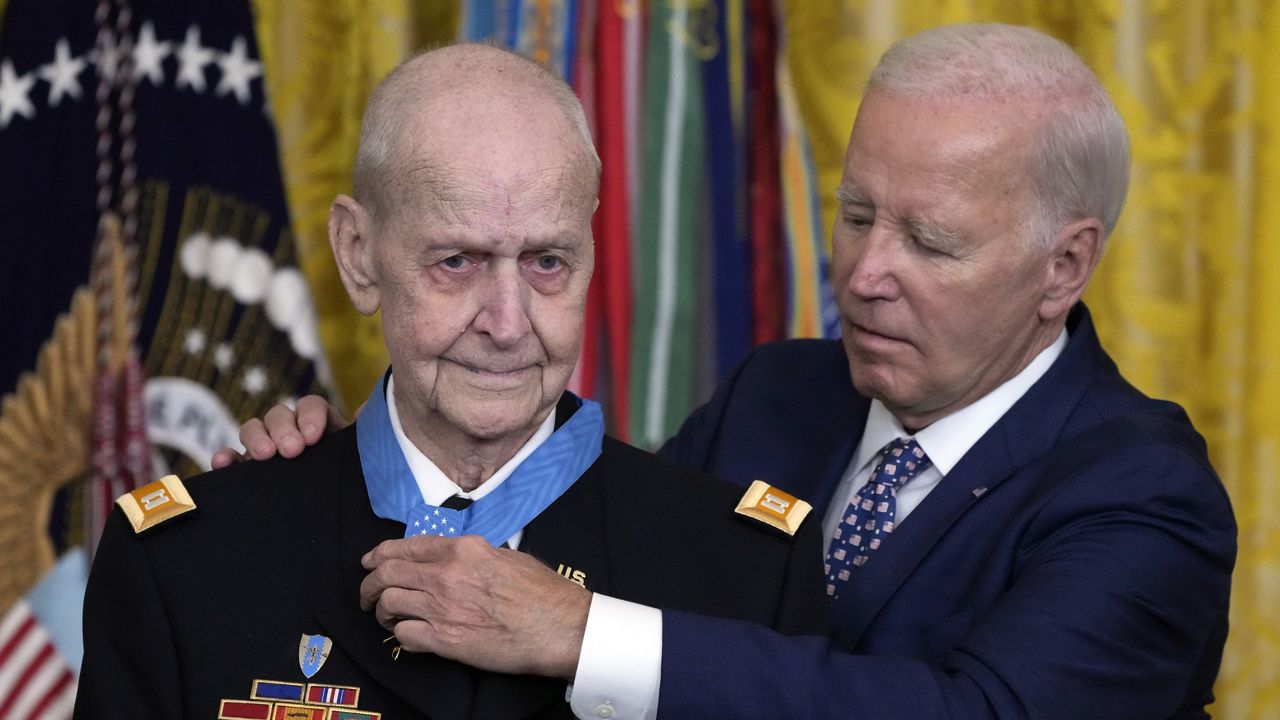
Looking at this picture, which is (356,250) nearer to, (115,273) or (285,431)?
(285,431)

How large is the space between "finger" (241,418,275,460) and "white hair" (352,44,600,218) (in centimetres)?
37

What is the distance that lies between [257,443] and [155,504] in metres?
0.18

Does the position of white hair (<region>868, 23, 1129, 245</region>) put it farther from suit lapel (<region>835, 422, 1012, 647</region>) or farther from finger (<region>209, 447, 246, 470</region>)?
finger (<region>209, 447, 246, 470</region>)

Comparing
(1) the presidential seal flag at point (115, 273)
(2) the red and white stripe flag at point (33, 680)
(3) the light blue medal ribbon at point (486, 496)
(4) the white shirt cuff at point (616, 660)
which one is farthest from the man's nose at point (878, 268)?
(2) the red and white stripe flag at point (33, 680)

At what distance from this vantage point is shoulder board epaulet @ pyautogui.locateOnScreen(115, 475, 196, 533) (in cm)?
181

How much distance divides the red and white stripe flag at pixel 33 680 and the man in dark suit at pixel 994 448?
5.37 feet

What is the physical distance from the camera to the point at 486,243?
1.68 m

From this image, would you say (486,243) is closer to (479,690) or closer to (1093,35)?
(479,690)

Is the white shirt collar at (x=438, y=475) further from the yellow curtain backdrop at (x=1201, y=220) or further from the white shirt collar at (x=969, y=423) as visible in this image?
the yellow curtain backdrop at (x=1201, y=220)

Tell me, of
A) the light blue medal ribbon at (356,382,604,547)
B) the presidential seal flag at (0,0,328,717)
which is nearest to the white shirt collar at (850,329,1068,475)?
the light blue medal ribbon at (356,382,604,547)

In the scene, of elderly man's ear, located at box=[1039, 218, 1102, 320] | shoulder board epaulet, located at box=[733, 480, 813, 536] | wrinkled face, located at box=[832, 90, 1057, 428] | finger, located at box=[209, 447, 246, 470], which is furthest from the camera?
elderly man's ear, located at box=[1039, 218, 1102, 320]

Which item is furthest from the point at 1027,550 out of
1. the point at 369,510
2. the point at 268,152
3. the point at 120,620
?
the point at 268,152

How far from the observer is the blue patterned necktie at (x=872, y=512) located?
2.36 meters

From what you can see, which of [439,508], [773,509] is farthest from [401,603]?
[773,509]
